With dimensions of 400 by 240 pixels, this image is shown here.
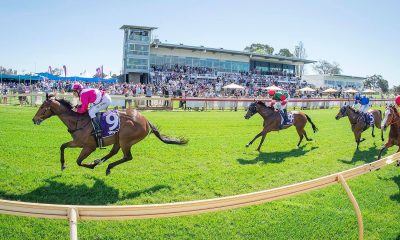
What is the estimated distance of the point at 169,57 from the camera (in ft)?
182

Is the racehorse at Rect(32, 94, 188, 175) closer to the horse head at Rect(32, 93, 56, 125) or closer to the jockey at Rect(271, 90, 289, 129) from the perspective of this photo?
the horse head at Rect(32, 93, 56, 125)

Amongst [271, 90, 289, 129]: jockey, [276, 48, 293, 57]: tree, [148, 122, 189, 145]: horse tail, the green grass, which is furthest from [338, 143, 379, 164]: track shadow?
[276, 48, 293, 57]: tree

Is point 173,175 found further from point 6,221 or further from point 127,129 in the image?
point 6,221

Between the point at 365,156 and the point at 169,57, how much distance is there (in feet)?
156

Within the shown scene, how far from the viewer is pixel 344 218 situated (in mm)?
5559

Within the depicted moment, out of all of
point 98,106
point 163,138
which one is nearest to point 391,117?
point 163,138

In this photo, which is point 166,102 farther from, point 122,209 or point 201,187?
point 122,209

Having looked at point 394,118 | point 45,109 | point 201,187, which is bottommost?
point 201,187

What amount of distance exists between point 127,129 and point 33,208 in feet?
15.9

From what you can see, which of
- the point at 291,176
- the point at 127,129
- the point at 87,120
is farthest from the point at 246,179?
the point at 87,120

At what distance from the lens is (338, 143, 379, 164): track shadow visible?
394 inches

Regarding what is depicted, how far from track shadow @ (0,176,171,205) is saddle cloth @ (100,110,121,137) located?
3.85 ft

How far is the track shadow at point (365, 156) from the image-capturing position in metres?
10.0

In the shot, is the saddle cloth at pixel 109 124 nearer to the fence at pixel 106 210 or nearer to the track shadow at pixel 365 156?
the fence at pixel 106 210
